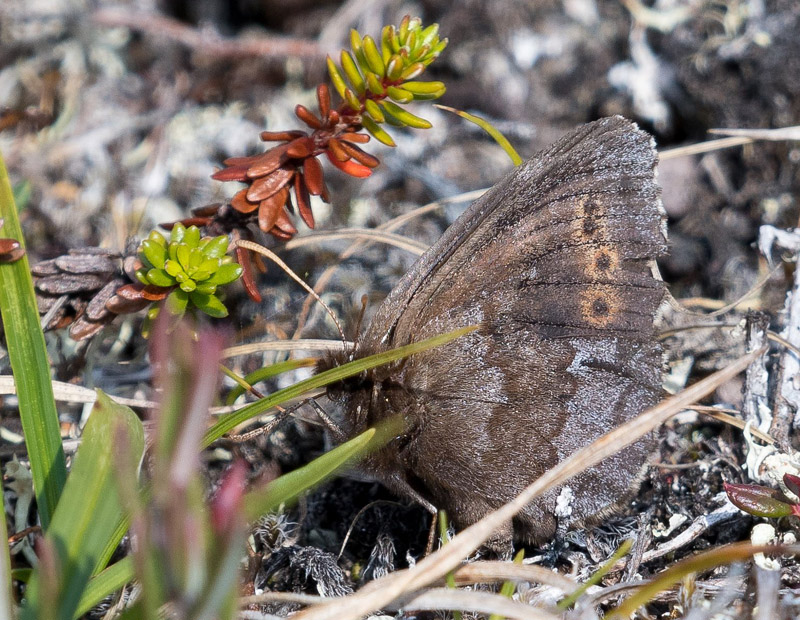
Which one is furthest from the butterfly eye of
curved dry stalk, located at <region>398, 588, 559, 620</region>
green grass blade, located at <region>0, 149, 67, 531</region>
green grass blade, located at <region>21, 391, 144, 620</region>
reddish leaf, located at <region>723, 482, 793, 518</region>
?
reddish leaf, located at <region>723, 482, 793, 518</region>

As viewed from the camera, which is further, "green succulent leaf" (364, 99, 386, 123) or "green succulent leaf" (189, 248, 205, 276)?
"green succulent leaf" (364, 99, 386, 123)

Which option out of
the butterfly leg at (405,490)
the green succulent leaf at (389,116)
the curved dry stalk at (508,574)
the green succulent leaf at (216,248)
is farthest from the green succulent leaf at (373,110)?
the curved dry stalk at (508,574)

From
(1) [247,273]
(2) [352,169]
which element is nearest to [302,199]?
(2) [352,169]

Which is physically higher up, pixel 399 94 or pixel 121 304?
pixel 399 94

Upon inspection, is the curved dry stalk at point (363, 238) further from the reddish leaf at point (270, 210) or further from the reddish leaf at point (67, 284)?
the reddish leaf at point (67, 284)

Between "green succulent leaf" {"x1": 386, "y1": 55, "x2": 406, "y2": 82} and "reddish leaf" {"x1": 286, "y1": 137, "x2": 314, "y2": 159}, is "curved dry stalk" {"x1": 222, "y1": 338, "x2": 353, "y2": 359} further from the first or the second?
"green succulent leaf" {"x1": 386, "y1": 55, "x2": 406, "y2": 82}

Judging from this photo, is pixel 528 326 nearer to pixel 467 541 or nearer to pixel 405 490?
pixel 405 490

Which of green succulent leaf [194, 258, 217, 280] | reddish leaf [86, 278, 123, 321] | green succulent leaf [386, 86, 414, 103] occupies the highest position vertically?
green succulent leaf [386, 86, 414, 103]
